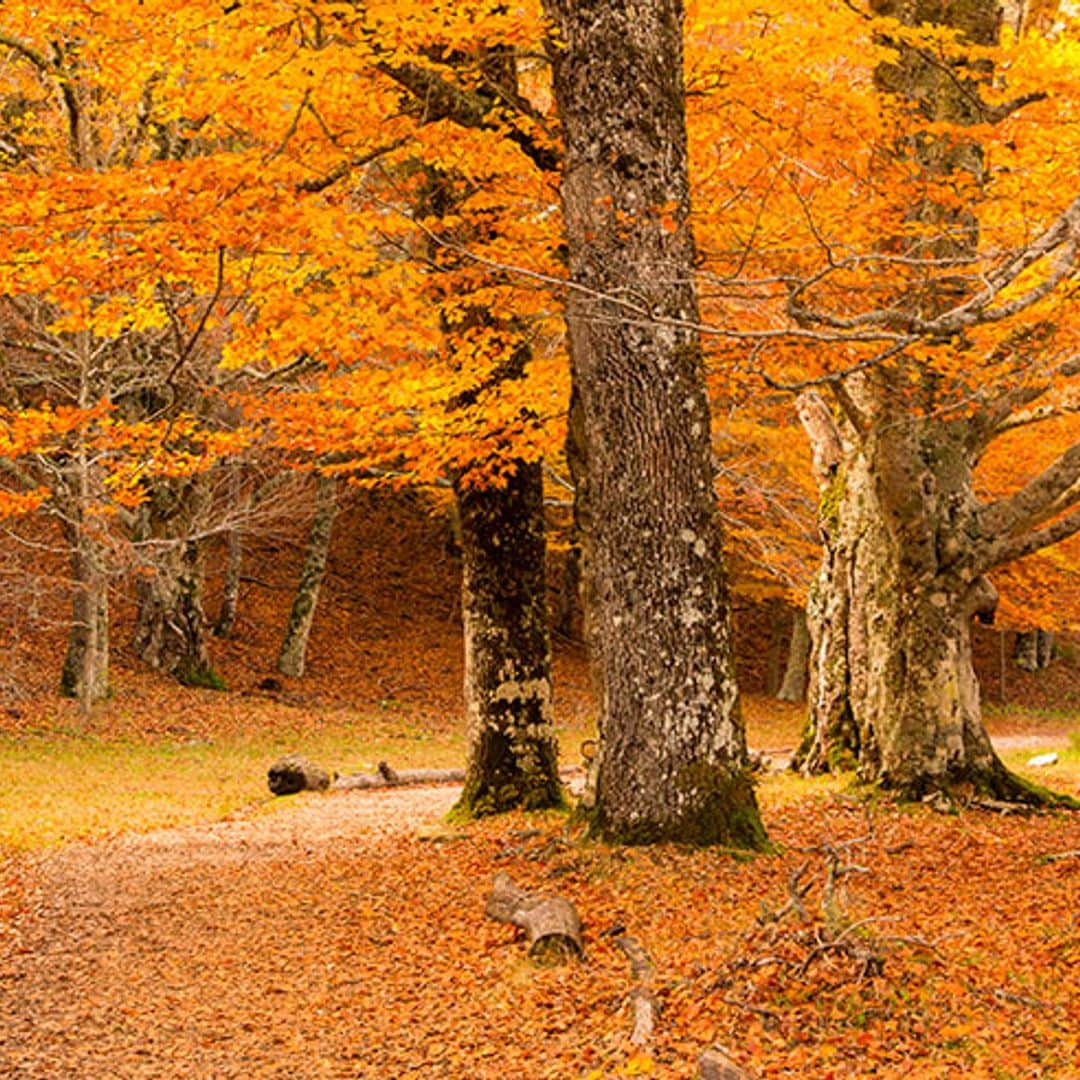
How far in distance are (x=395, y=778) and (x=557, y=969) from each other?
10262mm

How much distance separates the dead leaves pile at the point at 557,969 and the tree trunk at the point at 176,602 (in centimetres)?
1365

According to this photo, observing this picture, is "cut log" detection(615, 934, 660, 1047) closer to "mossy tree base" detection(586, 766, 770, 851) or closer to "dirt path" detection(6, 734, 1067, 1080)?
"dirt path" detection(6, 734, 1067, 1080)

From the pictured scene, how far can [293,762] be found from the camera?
15.4m

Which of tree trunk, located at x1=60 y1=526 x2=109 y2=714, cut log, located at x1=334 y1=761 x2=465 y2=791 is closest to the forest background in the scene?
tree trunk, located at x1=60 y1=526 x2=109 y2=714

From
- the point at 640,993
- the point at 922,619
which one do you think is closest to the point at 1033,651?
the point at 922,619

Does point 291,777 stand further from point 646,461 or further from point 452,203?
point 646,461

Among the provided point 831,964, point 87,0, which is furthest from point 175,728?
point 831,964

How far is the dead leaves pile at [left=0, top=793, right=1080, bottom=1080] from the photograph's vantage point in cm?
524

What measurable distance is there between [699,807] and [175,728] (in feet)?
46.3

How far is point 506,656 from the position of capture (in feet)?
36.0

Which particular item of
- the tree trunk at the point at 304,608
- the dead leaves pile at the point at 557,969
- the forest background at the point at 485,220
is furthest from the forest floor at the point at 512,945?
the tree trunk at the point at 304,608

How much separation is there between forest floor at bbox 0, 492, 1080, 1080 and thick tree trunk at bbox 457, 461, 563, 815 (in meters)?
0.48

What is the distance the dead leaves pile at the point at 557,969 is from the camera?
17.2 ft

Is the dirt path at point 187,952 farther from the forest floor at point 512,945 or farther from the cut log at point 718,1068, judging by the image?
the cut log at point 718,1068
